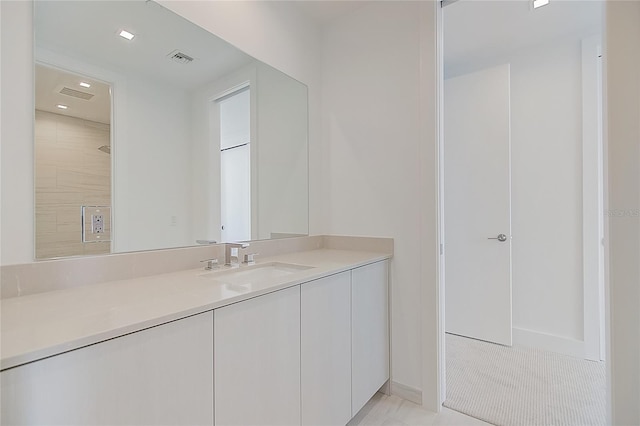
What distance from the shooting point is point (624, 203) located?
3.94 feet

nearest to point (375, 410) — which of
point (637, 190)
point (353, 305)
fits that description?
point (353, 305)

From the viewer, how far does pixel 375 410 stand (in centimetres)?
170

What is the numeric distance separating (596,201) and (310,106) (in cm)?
231

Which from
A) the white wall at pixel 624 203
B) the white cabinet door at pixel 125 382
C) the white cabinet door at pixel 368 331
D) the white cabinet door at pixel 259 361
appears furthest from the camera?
the white cabinet door at pixel 368 331

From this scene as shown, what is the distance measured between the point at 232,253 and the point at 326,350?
0.68 m

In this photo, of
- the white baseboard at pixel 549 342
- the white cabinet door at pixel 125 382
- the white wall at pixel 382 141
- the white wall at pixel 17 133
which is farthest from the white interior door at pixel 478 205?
the white wall at pixel 17 133

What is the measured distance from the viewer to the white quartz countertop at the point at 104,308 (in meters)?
0.62

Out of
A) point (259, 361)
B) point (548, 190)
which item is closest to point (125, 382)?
point (259, 361)

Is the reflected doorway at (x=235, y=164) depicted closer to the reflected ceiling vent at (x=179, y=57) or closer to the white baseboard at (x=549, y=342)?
the reflected ceiling vent at (x=179, y=57)

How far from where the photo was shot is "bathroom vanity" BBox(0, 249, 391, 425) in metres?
0.62

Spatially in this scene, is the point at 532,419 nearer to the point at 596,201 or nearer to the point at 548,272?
the point at 548,272

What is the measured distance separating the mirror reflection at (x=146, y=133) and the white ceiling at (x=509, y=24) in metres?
1.42

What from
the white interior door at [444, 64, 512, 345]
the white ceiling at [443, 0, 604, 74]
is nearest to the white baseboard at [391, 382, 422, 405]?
the white interior door at [444, 64, 512, 345]

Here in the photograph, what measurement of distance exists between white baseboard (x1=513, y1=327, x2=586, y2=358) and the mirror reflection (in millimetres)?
2246
